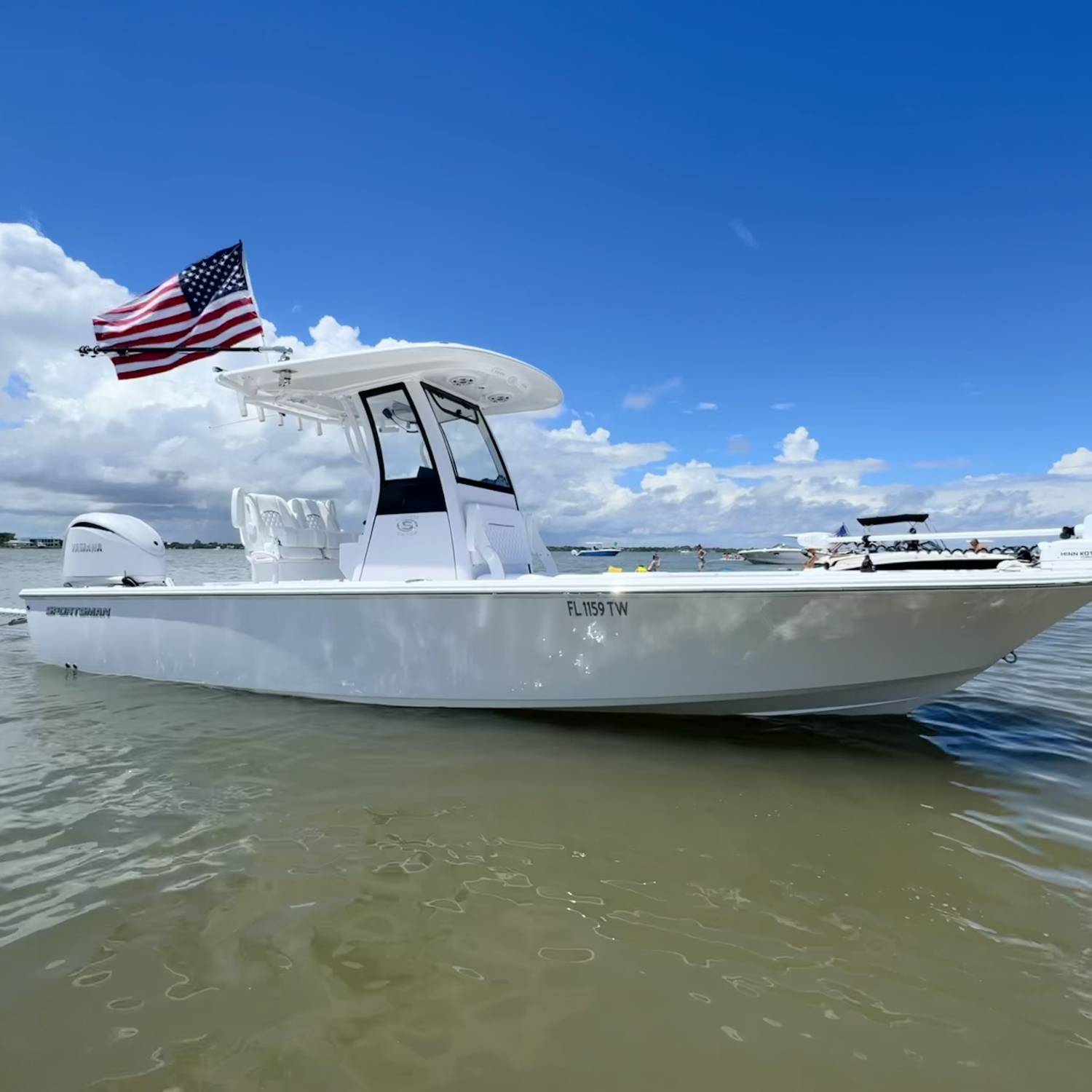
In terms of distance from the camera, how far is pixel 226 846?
3.06 m

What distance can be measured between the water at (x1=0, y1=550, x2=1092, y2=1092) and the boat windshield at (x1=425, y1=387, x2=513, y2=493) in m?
2.51

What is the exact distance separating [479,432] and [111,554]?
4078 millimetres

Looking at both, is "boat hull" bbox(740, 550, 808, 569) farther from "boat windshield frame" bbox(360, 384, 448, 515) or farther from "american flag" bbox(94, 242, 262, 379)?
"american flag" bbox(94, 242, 262, 379)

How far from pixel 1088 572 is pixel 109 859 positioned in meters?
5.55

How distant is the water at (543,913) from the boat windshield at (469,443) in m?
2.51

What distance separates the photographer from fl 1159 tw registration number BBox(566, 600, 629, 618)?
4.51 m

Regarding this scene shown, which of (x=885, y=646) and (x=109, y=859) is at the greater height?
(x=885, y=646)

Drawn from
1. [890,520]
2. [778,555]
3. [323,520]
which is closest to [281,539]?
[323,520]

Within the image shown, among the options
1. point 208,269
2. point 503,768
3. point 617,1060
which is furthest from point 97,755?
point 208,269

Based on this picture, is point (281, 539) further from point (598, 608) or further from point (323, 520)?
point (598, 608)

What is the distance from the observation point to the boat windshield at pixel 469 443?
5988 mm

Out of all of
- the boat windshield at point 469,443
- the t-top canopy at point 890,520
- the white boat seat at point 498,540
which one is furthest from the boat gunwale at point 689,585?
the t-top canopy at point 890,520

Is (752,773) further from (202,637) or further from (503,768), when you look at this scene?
(202,637)

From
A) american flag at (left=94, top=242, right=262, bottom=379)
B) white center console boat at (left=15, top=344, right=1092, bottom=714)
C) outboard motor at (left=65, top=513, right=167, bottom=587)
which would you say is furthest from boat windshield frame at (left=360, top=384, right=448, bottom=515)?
outboard motor at (left=65, top=513, right=167, bottom=587)
